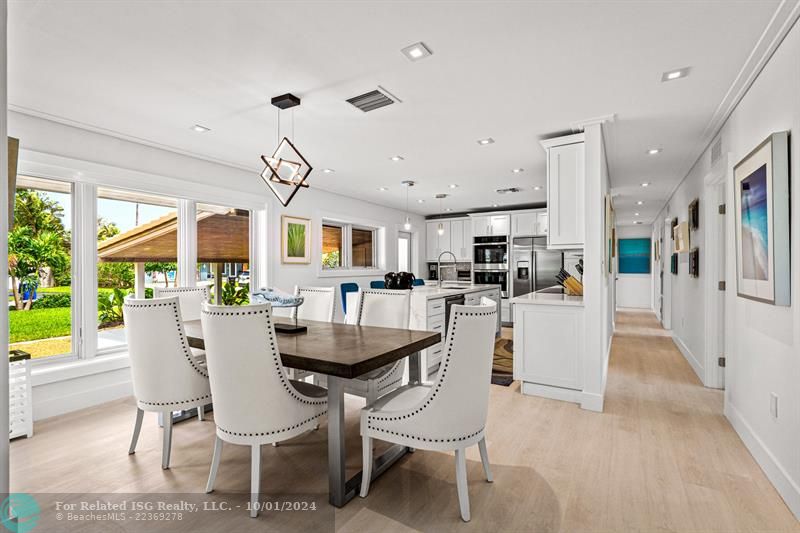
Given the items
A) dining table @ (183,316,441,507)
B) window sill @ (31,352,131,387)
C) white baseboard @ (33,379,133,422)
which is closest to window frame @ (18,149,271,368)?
window sill @ (31,352,131,387)

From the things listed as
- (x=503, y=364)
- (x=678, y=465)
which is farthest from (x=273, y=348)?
(x=503, y=364)

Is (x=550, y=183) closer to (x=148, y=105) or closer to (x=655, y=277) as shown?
(x=148, y=105)

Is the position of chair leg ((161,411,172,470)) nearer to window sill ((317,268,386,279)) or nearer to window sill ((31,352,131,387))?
window sill ((31,352,131,387))

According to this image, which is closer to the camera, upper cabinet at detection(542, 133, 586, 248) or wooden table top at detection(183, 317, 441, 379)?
wooden table top at detection(183, 317, 441, 379)

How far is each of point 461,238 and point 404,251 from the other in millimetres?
1290

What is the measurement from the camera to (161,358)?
7.64ft

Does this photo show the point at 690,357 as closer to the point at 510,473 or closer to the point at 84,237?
the point at 510,473

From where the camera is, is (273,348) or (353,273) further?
(353,273)

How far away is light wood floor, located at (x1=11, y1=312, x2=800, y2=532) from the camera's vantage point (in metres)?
1.85

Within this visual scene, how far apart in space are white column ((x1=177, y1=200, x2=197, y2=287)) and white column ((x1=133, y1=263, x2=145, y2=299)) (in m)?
0.35

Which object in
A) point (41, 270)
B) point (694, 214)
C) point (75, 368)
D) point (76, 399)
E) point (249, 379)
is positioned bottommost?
point (76, 399)

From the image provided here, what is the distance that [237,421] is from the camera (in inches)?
76.3

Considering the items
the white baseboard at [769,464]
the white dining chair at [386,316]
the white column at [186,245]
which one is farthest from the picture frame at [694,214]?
the white column at [186,245]

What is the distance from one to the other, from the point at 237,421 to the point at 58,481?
1.24 m
